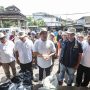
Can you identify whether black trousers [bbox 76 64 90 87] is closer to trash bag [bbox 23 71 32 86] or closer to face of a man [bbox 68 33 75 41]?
face of a man [bbox 68 33 75 41]

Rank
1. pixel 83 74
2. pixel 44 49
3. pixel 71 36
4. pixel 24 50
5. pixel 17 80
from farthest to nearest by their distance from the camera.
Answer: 1. pixel 24 50
2. pixel 83 74
3. pixel 44 49
4. pixel 71 36
5. pixel 17 80

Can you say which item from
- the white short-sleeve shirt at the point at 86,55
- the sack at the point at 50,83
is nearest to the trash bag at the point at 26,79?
the sack at the point at 50,83

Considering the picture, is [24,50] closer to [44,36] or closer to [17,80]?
[44,36]

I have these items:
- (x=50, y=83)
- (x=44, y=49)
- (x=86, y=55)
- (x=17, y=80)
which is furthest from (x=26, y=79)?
(x=86, y=55)

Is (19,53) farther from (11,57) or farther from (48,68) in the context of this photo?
(48,68)

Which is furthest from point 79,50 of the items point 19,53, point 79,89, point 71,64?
point 19,53

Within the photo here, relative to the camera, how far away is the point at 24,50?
6.91 m

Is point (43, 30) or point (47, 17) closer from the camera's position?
point (43, 30)

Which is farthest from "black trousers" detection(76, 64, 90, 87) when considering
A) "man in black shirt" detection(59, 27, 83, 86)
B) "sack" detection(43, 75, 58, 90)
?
"sack" detection(43, 75, 58, 90)

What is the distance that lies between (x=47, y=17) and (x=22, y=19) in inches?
1969

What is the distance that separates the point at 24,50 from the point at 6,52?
2.16ft

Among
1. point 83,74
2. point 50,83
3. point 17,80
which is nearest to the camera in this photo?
point 50,83

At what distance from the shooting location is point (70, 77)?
6047 mm

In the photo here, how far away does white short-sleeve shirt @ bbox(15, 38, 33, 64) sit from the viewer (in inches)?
270
